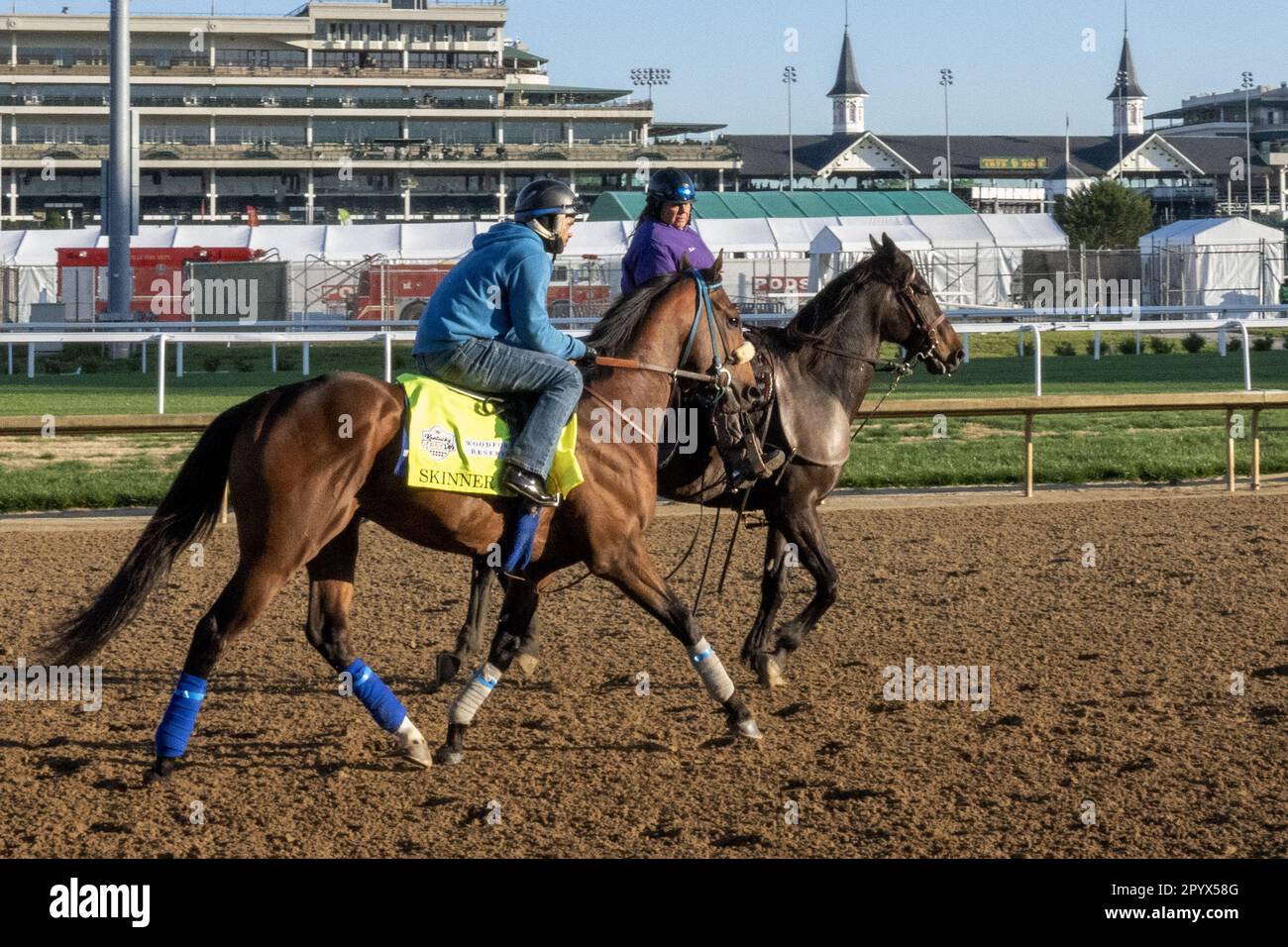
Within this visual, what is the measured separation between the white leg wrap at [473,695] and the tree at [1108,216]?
51350 millimetres

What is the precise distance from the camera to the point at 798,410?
693 cm

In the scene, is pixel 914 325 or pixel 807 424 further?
pixel 914 325

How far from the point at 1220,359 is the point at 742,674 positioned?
19.4m

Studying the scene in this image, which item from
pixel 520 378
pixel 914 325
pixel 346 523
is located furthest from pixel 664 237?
pixel 346 523

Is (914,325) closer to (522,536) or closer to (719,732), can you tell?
(719,732)

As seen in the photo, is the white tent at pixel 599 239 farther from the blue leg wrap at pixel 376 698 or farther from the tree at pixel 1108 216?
the blue leg wrap at pixel 376 698

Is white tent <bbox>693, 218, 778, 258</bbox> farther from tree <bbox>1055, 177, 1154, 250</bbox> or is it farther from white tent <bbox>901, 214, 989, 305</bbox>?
tree <bbox>1055, 177, 1154, 250</bbox>

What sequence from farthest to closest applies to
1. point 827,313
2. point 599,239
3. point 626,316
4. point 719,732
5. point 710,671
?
point 599,239 < point 827,313 < point 626,316 < point 719,732 < point 710,671

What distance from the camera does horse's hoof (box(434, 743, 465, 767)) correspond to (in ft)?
17.7

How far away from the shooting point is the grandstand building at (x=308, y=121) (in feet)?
226

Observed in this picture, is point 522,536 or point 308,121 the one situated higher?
point 308,121

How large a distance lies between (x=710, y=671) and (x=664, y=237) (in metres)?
2.37

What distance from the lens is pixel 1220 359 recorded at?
24047mm

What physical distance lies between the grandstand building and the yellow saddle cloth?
63.1 m
